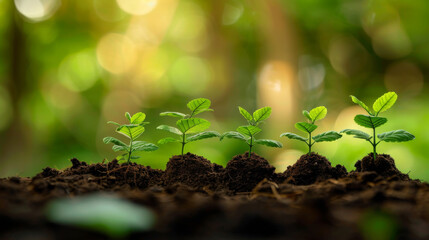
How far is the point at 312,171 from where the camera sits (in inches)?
51.3

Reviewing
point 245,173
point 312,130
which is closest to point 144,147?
point 245,173

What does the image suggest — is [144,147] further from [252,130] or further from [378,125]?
[378,125]

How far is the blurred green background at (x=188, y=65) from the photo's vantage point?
4973mm

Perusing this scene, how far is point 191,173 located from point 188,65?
5794 mm

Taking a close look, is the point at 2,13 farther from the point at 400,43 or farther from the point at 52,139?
the point at 400,43

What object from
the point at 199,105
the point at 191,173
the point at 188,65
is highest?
the point at 188,65

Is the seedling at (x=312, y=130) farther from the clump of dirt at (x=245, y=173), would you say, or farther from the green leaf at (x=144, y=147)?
the green leaf at (x=144, y=147)

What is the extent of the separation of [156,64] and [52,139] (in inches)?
84.2

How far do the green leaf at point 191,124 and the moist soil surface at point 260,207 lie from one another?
165mm

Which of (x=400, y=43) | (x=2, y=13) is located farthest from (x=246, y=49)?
(x=2, y=13)

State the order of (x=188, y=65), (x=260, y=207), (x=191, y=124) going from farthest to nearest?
(x=188, y=65), (x=191, y=124), (x=260, y=207)

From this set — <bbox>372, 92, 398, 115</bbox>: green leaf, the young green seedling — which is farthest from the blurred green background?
<bbox>372, 92, 398, 115</bbox>: green leaf

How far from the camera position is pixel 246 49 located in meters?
6.83

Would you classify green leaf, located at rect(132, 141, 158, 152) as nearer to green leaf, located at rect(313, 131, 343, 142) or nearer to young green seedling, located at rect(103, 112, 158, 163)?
young green seedling, located at rect(103, 112, 158, 163)
